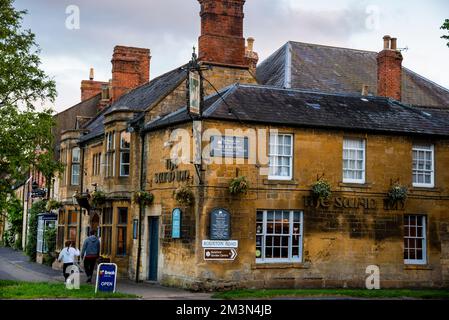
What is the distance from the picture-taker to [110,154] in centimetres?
3138

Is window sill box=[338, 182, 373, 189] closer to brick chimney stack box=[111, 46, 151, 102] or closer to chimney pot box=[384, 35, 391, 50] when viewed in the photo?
chimney pot box=[384, 35, 391, 50]

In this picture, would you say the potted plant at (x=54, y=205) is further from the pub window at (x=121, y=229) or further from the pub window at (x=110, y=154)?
the pub window at (x=121, y=229)

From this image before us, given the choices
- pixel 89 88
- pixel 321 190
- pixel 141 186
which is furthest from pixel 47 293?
pixel 89 88

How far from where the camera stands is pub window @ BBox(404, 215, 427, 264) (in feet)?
90.2

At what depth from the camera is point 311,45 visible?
4209 cm

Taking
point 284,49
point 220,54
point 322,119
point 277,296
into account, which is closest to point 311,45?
point 284,49

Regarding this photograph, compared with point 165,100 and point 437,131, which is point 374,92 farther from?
point 165,100

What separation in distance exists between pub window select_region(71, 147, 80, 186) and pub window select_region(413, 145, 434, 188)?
1825 cm

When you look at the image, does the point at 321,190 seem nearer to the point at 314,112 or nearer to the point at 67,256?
the point at 314,112

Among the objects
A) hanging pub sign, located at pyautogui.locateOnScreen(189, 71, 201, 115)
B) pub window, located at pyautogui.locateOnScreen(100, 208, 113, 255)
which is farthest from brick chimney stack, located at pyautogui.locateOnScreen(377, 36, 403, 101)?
pub window, located at pyautogui.locateOnScreen(100, 208, 113, 255)

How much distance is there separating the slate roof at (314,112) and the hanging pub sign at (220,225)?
10.8ft

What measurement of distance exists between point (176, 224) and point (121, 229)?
18.5 feet

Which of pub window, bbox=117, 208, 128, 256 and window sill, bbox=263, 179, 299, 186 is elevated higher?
window sill, bbox=263, 179, 299, 186

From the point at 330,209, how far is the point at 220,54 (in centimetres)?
849
